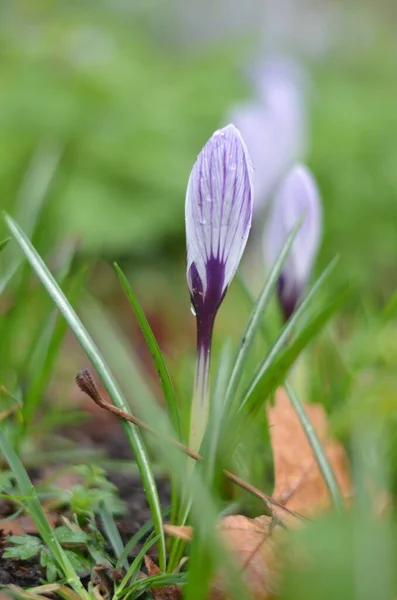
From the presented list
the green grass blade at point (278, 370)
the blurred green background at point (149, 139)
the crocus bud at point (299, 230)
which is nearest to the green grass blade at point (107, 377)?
the green grass blade at point (278, 370)

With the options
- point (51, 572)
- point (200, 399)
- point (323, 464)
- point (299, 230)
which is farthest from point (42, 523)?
point (299, 230)

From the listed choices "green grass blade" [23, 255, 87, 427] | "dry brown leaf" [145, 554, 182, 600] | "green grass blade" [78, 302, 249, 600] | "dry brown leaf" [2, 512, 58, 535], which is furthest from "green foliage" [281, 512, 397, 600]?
"green grass blade" [23, 255, 87, 427]

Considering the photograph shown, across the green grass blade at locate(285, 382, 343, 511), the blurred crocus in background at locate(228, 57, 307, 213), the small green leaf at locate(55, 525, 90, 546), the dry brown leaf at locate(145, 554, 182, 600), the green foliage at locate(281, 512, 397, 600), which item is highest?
the blurred crocus in background at locate(228, 57, 307, 213)

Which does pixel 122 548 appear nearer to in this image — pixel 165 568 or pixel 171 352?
pixel 165 568

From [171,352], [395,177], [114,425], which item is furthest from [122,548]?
[395,177]

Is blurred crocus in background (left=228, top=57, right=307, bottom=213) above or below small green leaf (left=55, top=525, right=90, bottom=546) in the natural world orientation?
above

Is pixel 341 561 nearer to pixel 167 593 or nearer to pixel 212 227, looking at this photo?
pixel 167 593

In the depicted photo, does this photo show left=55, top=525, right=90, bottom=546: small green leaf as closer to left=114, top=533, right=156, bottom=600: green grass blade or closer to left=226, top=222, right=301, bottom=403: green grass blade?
left=114, top=533, right=156, bottom=600: green grass blade
